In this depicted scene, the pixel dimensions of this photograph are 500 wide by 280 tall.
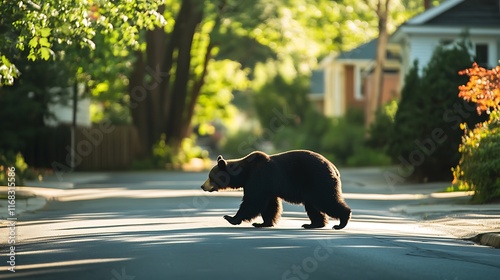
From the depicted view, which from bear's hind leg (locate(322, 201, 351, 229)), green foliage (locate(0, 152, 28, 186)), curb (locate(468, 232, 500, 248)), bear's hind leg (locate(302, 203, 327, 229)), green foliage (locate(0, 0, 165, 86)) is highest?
green foliage (locate(0, 0, 165, 86))

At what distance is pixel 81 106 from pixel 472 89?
1211 inches

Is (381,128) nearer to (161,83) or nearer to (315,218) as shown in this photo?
(161,83)

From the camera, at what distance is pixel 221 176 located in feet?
54.4

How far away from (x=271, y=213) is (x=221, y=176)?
0.94m

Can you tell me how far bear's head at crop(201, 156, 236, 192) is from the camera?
1652cm

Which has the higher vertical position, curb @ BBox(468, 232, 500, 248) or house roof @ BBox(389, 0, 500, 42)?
house roof @ BBox(389, 0, 500, 42)

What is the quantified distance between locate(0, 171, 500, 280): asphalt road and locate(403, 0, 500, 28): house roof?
24.4 metres

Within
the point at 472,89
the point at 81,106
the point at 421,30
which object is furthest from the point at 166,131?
the point at 472,89

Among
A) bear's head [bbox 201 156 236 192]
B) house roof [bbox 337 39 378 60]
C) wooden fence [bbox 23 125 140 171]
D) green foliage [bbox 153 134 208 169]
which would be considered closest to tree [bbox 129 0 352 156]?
green foliage [bbox 153 134 208 169]

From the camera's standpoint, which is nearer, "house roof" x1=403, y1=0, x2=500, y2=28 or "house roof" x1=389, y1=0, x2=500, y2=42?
"house roof" x1=389, y1=0, x2=500, y2=42

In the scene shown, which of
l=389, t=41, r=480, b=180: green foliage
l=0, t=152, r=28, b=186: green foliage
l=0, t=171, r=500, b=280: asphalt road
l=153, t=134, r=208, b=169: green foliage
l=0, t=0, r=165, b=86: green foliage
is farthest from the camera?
l=153, t=134, r=208, b=169: green foliage

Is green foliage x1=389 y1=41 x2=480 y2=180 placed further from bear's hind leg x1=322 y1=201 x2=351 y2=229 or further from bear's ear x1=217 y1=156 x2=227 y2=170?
bear's ear x1=217 y1=156 x2=227 y2=170

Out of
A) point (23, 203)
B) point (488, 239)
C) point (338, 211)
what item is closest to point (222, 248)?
point (338, 211)

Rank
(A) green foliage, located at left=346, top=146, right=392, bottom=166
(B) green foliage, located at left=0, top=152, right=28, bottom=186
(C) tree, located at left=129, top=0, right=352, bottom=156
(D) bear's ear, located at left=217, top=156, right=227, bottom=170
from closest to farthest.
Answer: (D) bear's ear, located at left=217, top=156, right=227, bottom=170 → (B) green foliage, located at left=0, top=152, right=28, bottom=186 → (C) tree, located at left=129, top=0, right=352, bottom=156 → (A) green foliage, located at left=346, top=146, right=392, bottom=166
